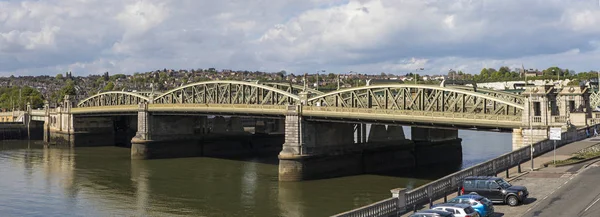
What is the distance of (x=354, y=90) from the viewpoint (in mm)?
73500

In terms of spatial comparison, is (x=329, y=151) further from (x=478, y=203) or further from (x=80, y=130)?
(x=80, y=130)

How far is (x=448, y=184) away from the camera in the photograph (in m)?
33.5

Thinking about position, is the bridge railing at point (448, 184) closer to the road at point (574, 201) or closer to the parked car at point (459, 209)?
the parked car at point (459, 209)

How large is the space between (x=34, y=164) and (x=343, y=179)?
4865 centimetres

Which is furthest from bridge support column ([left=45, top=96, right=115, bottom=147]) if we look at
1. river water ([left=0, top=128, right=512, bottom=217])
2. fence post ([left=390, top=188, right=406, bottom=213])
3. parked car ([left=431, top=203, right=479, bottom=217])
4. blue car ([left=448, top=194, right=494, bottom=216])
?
parked car ([left=431, top=203, right=479, bottom=217])

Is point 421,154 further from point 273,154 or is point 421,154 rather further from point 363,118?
point 273,154

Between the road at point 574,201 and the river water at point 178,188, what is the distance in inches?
773

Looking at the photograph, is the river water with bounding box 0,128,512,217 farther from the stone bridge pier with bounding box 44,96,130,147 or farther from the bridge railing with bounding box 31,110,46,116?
the bridge railing with bounding box 31,110,46,116

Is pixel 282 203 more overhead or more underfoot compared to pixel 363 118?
more underfoot

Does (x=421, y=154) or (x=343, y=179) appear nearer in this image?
(x=343, y=179)

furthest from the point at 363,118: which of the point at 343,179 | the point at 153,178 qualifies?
the point at 153,178

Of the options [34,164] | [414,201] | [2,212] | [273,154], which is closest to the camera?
[414,201]

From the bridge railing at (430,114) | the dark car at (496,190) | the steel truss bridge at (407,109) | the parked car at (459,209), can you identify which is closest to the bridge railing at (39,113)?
the steel truss bridge at (407,109)

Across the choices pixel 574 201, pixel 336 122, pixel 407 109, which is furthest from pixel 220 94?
pixel 574 201
